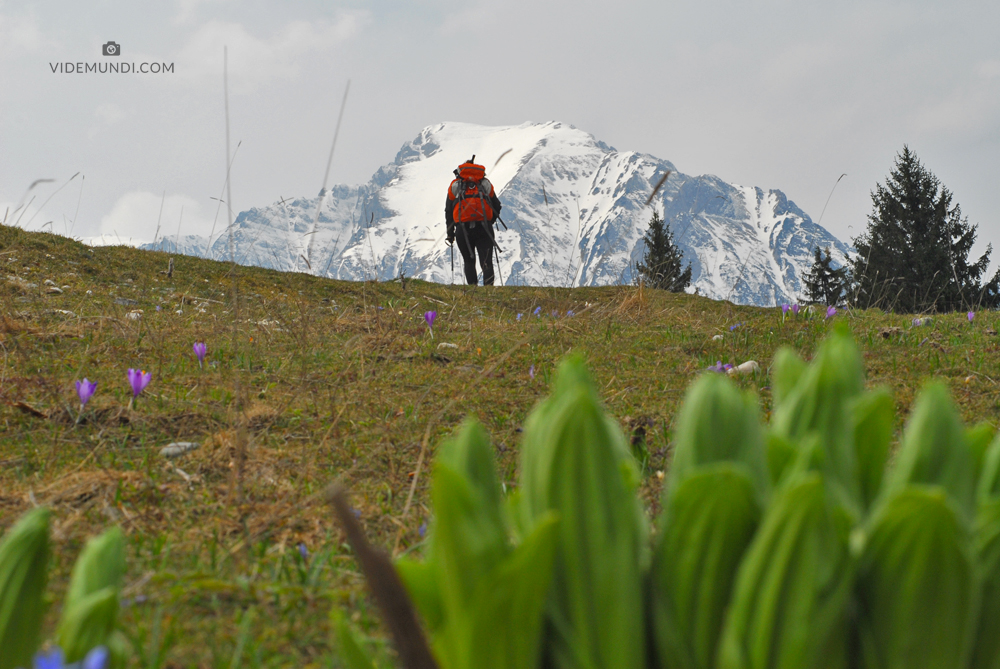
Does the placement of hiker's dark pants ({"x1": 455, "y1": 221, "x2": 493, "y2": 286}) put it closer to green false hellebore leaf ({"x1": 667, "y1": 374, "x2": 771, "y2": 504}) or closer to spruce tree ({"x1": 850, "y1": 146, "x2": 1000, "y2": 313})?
green false hellebore leaf ({"x1": 667, "y1": 374, "x2": 771, "y2": 504})

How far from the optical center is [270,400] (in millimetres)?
3852

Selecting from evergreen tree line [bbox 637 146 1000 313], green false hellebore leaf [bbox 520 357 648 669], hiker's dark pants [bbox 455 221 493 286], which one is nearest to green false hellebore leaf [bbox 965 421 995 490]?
green false hellebore leaf [bbox 520 357 648 669]

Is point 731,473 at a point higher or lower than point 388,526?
higher

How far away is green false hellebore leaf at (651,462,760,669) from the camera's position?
2.41 ft

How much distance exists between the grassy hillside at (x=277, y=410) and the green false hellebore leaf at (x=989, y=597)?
1227 mm

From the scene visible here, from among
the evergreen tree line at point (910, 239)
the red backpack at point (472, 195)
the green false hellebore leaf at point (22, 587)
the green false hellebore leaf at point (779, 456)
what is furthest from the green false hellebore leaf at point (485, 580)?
the evergreen tree line at point (910, 239)

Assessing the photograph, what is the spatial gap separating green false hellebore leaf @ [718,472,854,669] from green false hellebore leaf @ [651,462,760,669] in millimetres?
35

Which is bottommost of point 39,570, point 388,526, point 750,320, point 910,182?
point 388,526

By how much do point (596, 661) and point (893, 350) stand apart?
18.8 ft

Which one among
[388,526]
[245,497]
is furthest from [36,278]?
[388,526]

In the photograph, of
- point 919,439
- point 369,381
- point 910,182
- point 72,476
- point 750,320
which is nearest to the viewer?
point 919,439

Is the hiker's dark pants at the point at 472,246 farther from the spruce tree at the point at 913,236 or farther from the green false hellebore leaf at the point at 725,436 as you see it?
the spruce tree at the point at 913,236

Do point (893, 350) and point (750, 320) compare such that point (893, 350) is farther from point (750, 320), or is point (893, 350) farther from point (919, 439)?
point (919, 439)

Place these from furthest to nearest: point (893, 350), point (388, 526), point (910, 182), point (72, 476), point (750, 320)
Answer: point (910, 182) < point (750, 320) < point (893, 350) < point (72, 476) < point (388, 526)
